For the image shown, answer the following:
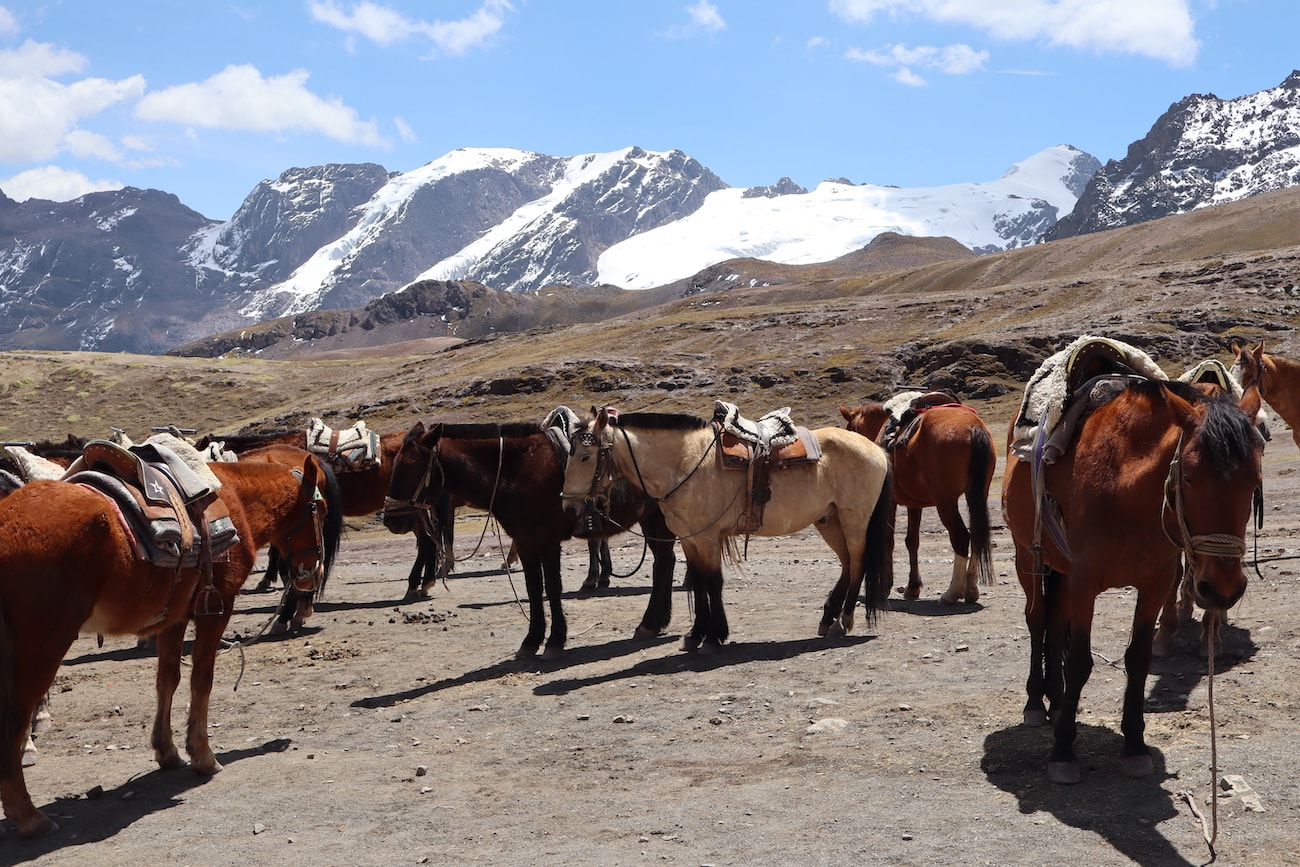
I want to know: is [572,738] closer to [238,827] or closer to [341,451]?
[238,827]

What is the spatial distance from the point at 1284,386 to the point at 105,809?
1404cm

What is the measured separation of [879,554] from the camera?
11.5 metres

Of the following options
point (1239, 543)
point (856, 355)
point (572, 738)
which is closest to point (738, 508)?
point (572, 738)

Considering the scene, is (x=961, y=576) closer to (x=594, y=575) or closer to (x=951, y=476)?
(x=951, y=476)

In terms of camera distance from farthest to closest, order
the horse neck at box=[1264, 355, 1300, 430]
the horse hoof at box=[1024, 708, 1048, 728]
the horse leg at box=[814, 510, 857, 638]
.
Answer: the horse neck at box=[1264, 355, 1300, 430], the horse leg at box=[814, 510, 857, 638], the horse hoof at box=[1024, 708, 1048, 728]


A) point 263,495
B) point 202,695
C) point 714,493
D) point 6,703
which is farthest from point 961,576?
point 6,703

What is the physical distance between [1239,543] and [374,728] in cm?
665

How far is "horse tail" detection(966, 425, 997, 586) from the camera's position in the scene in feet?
40.2

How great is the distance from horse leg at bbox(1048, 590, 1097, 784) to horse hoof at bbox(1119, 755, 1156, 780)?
0.27m

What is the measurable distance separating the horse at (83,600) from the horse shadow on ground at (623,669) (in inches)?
88.1

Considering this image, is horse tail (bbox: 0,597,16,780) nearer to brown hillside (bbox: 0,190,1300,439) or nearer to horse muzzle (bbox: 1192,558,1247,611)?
horse muzzle (bbox: 1192,558,1247,611)

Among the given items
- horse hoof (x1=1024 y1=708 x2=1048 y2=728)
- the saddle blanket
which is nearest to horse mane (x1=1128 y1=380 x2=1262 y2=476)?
the saddle blanket

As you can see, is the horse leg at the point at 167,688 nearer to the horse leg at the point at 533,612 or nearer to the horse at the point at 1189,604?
the horse leg at the point at 533,612

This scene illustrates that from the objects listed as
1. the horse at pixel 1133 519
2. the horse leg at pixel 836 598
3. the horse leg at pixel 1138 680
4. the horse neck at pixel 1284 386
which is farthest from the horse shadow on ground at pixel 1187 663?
the horse neck at pixel 1284 386
